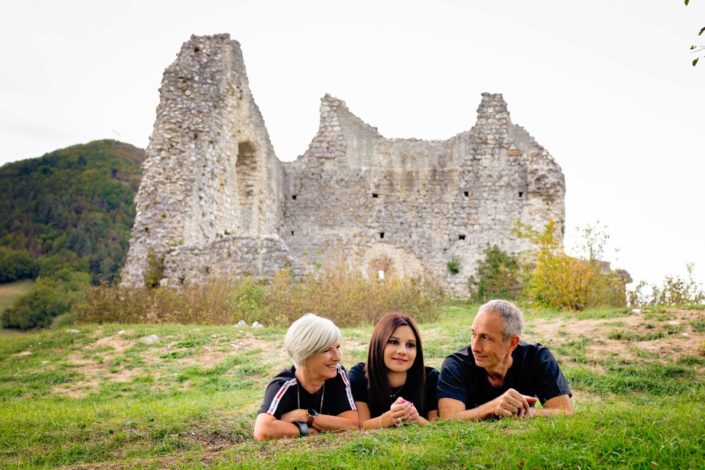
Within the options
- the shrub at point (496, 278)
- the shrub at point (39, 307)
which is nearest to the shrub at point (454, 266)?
the shrub at point (496, 278)

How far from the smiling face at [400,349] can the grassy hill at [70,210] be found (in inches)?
918

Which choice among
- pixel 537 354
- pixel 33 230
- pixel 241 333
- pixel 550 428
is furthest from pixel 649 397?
pixel 33 230

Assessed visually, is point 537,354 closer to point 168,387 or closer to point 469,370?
point 469,370

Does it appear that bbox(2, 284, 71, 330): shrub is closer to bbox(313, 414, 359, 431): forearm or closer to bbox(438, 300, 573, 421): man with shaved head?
bbox(313, 414, 359, 431): forearm

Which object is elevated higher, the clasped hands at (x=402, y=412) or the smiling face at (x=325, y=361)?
the smiling face at (x=325, y=361)

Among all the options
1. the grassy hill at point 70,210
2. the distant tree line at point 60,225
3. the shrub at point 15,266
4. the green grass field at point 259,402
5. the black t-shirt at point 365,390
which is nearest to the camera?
the green grass field at point 259,402

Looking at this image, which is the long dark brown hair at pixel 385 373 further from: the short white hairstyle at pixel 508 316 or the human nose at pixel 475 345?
the short white hairstyle at pixel 508 316

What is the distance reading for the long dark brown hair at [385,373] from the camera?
4.48m

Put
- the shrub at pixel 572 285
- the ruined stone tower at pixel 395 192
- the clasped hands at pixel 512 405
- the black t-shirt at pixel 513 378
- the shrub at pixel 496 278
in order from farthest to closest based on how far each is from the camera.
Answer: the ruined stone tower at pixel 395 192 → the shrub at pixel 496 278 → the shrub at pixel 572 285 → the black t-shirt at pixel 513 378 → the clasped hands at pixel 512 405

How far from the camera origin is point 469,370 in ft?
15.0

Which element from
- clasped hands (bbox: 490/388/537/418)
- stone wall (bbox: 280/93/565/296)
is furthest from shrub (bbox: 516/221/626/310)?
clasped hands (bbox: 490/388/537/418)

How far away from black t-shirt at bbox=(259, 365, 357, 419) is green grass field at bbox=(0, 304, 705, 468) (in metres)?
0.30

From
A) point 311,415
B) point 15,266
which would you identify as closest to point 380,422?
point 311,415

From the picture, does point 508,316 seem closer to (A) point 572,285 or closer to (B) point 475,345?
(B) point 475,345
